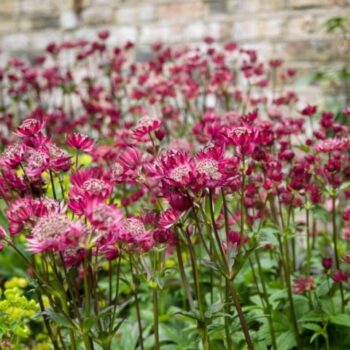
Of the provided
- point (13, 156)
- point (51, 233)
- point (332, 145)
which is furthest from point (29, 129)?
point (332, 145)

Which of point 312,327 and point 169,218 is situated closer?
point 169,218

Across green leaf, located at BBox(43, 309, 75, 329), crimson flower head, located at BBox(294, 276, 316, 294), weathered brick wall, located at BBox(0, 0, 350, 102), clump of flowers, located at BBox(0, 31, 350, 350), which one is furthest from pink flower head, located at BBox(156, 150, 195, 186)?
weathered brick wall, located at BBox(0, 0, 350, 102)

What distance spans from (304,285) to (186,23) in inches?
120

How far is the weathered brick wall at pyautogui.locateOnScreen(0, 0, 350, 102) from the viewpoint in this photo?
13.4ft

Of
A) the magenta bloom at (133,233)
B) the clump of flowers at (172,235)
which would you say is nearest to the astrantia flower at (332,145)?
the clump of flowers at (172,235)

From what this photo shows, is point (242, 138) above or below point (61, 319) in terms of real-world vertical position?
above

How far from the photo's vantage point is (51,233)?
3.67ft

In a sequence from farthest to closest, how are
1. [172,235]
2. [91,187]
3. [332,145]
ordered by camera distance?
[332,145], [172,235], [91,187]

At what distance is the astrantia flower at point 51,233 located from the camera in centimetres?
110

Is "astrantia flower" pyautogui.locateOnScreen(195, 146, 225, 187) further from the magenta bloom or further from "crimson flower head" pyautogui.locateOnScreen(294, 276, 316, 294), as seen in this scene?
"crimson flower head" pyautogui.locateOnScreen(294, 276, 316, 294)

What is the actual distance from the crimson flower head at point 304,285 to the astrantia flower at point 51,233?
97 centimetres

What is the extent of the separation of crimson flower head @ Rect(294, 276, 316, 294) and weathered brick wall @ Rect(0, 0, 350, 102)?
2457 millimetres

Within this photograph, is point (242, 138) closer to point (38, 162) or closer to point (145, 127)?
point (145, 127)

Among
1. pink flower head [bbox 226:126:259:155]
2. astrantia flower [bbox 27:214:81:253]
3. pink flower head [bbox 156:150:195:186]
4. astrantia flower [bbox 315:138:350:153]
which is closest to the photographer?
astrantia flower [bbox 27:214:81:253]
